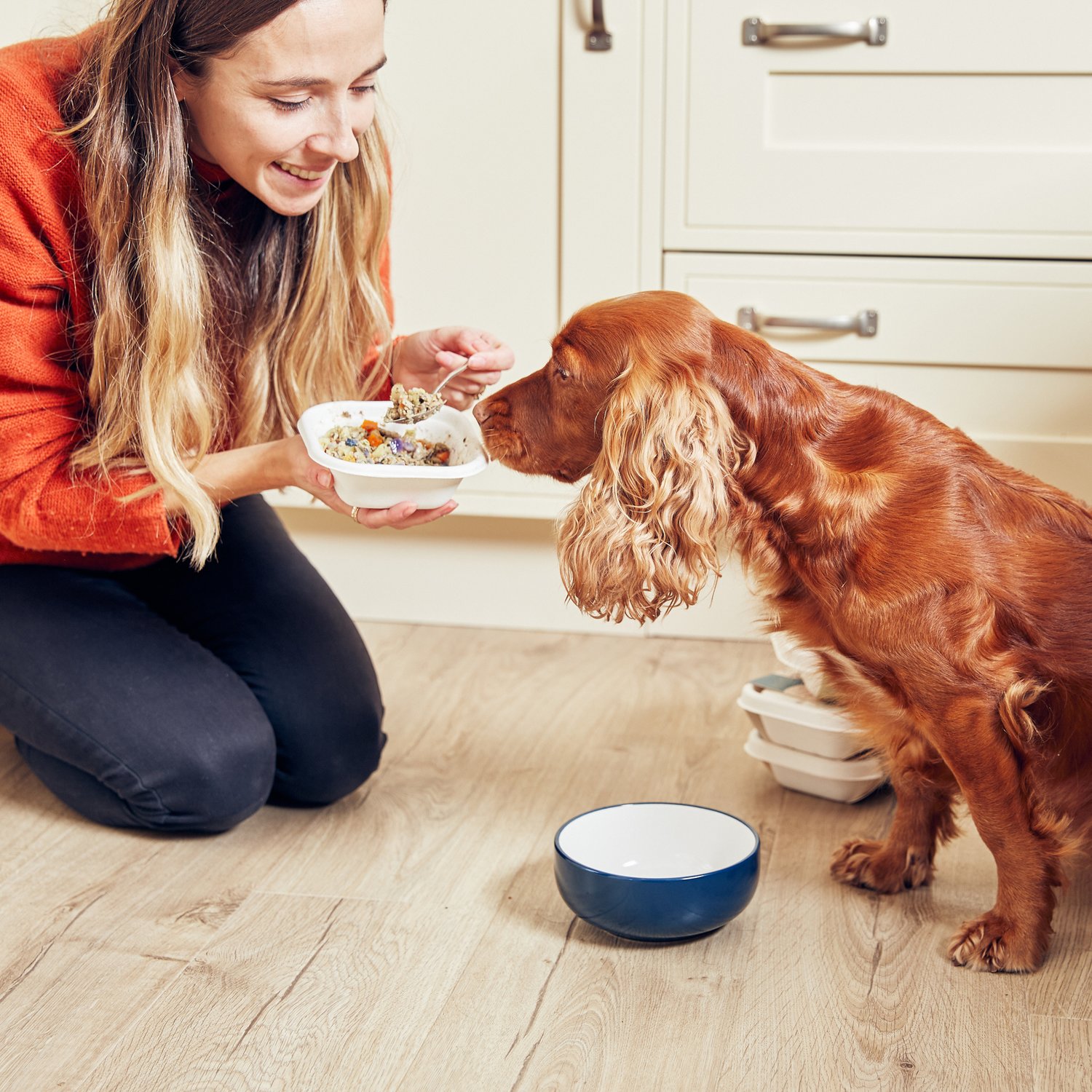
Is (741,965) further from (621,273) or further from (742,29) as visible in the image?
(742,29)

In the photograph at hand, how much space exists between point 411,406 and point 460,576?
3.75 ft

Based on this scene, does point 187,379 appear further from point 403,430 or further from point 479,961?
point 479,961

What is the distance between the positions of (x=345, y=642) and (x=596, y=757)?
18.1 inches

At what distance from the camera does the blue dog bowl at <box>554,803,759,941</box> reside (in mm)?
1485

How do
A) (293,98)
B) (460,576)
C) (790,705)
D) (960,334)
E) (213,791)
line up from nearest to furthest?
→ (293,98) < (213,791) < (790,705) < (960,334) < (460,576)

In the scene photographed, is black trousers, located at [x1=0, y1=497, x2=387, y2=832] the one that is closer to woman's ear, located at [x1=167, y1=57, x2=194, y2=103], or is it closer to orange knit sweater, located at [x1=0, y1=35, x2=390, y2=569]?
orange knit sweater, located at [x1=0, y1=35, x2=390, y2=569]

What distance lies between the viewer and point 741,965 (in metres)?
1.52

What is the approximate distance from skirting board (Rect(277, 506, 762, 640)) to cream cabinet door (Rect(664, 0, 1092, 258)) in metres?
0.79

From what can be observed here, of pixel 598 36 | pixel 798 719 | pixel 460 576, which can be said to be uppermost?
pixel 598 36

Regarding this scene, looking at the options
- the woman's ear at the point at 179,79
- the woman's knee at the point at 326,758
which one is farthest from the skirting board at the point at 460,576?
the woman's ear at the point at 179,79

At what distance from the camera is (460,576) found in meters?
2.82

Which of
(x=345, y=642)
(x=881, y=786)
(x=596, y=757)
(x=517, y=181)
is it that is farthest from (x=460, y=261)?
(x=881, y=786)

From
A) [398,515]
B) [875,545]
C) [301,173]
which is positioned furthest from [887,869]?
[301,173]

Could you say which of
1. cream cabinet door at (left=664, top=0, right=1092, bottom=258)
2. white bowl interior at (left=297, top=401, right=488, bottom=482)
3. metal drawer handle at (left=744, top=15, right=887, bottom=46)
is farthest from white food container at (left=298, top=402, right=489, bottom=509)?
metal drawer handle at (left=744, top=15, right=887, bottom=46)
